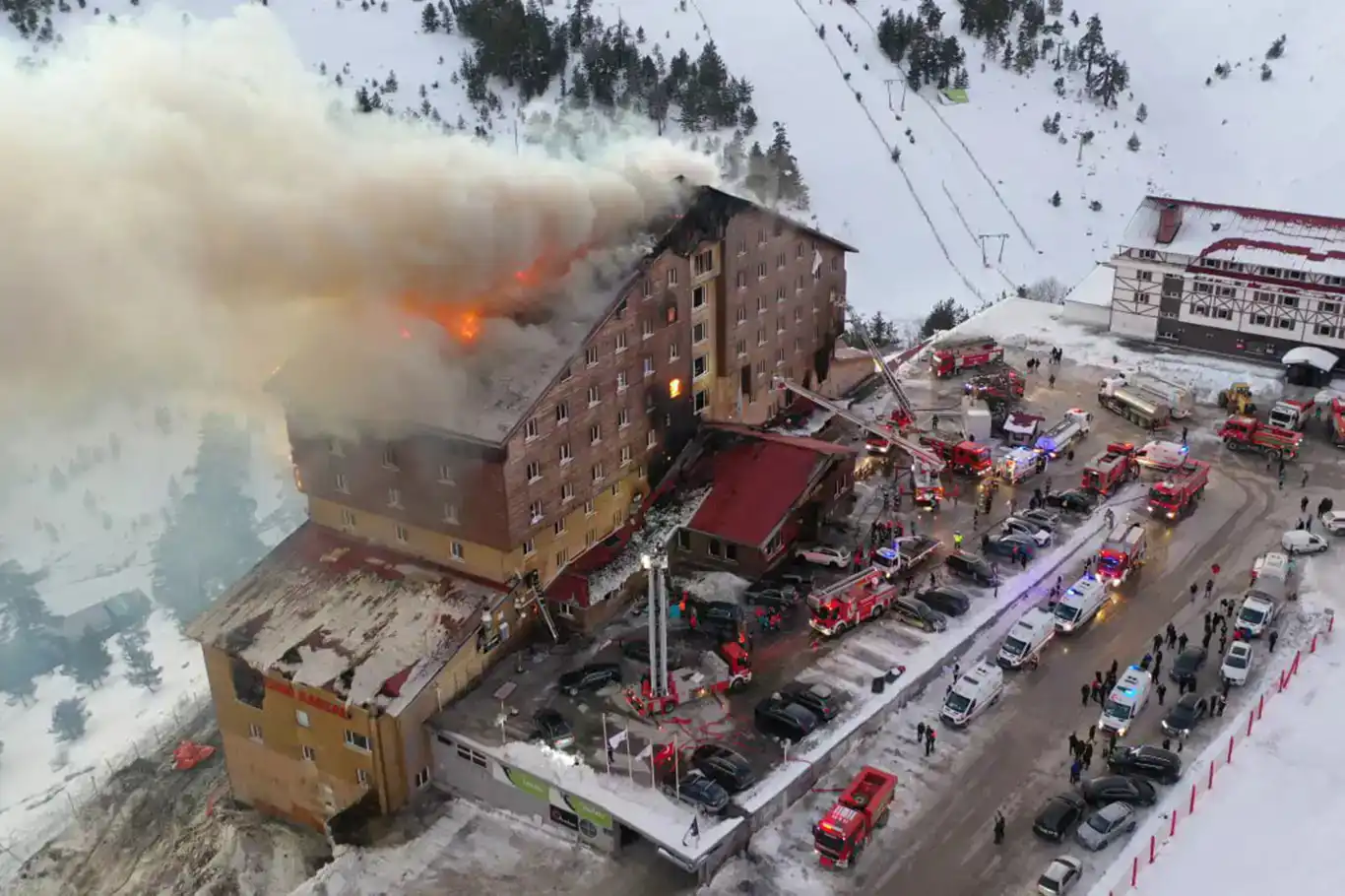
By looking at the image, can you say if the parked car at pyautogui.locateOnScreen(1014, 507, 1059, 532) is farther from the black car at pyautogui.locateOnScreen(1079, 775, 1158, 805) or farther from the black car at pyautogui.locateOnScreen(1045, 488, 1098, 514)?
the black car at pyautogui.locateOnScreen(1079, 775, 1158, 805)

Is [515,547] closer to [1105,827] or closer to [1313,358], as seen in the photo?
[1105,827]

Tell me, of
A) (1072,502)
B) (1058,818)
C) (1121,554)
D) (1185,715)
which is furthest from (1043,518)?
(1058,818)

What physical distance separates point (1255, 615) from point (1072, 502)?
32.0 ft

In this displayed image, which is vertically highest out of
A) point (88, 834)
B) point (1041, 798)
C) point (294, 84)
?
point (294, 84)

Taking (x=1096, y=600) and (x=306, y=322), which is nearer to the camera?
(x=306, y=322)

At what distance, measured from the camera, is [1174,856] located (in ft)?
105

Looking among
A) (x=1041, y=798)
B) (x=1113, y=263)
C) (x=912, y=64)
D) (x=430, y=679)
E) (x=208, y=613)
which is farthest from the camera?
(x=912, y=64)

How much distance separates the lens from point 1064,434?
54812 mm

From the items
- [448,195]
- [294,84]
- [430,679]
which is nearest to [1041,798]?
[430,679]

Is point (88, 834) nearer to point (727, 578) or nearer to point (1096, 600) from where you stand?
point (727, 578)

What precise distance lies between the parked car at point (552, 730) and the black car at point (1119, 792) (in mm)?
14745

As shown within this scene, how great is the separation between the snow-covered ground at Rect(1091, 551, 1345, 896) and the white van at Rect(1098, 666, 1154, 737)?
229cm

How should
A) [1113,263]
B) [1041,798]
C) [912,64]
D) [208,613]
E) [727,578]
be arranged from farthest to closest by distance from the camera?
[912,64] < [1113,263] < [727,578] < [208,613] < [1041,798]

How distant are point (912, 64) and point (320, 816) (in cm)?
9671
